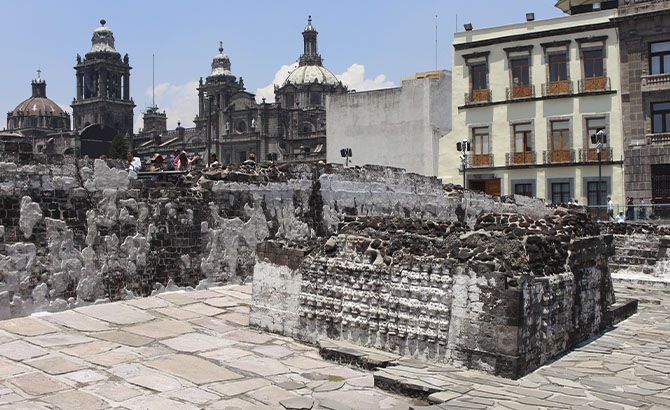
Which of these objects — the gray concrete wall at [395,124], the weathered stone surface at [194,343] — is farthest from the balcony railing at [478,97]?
the weathered stone surface at [194,343]

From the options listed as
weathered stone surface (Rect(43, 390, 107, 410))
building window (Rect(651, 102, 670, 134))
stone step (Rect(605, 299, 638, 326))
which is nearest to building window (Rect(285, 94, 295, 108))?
building window (Rect(651, 102, 670, 134))

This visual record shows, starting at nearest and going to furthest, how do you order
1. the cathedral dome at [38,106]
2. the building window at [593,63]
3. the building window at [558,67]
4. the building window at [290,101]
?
the building window at [593,63] → the building window at [558,67] → the building window at [290,101] → the cathedral dome at [38,106]

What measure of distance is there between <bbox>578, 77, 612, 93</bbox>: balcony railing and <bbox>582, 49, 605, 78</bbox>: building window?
0.67 ft

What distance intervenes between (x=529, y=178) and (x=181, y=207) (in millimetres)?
20212

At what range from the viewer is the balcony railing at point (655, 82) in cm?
2608

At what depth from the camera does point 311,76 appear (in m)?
90.0

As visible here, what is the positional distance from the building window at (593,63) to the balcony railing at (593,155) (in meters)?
2.88

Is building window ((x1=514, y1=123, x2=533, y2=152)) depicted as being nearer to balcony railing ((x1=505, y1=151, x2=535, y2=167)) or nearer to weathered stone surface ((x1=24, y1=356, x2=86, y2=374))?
balcony railing ((x1=505, y1=151, x2=535, y2=167))

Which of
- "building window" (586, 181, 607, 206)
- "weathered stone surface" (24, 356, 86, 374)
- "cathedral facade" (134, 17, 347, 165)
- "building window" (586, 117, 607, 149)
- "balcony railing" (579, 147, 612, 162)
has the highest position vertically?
"cathedral facade" (134, 17, 347, 165)

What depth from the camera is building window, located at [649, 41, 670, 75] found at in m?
26.3

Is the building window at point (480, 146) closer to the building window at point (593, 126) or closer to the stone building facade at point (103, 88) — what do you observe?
the building window at point (593, 126)

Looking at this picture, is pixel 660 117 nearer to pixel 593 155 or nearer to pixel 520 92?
pixel 593 155

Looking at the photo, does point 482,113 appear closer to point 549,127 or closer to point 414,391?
point 549,127

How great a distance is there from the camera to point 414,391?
6.97 meters
